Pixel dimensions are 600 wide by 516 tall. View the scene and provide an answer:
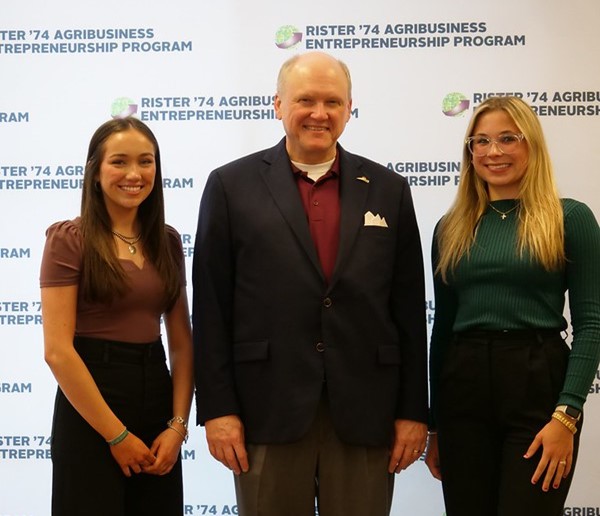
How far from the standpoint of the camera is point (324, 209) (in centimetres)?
217

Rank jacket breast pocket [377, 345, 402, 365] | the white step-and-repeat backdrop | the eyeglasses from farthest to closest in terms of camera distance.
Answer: the white step-and-repeat backdrop, the eyeglasses, jacket breast pocket [377, 345, 402, 365]

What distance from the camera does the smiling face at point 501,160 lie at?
2.23 m

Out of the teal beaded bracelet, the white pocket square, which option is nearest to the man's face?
the white pocket square

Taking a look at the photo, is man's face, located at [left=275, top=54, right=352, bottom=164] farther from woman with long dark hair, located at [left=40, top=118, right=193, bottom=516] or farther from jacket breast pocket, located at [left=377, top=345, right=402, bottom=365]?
jacket breast pocket, located at [left=377, top=345, right=402, bottom=365]

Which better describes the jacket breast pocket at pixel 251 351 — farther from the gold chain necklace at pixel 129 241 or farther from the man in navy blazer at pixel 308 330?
the gold chain necklace at pixel 129 241

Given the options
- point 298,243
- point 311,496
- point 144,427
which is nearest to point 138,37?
point 298,243

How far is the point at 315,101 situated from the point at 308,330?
2.12ft

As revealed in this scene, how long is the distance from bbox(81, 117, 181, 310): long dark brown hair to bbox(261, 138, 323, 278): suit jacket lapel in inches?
13.6

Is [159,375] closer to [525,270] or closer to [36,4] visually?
[525,270]

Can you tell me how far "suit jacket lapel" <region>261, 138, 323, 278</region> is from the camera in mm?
2090

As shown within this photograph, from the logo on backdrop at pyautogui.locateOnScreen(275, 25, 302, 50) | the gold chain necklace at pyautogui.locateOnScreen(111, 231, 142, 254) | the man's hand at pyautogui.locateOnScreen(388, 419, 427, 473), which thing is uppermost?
the logo on backdrop at pyautogui.locateOnScreen(275, 25, 302, 50)

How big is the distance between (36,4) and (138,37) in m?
0.49

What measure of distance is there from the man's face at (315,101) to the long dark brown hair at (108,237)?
Answer: 16.9 inches

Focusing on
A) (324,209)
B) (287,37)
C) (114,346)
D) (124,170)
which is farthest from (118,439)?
(287,37)
